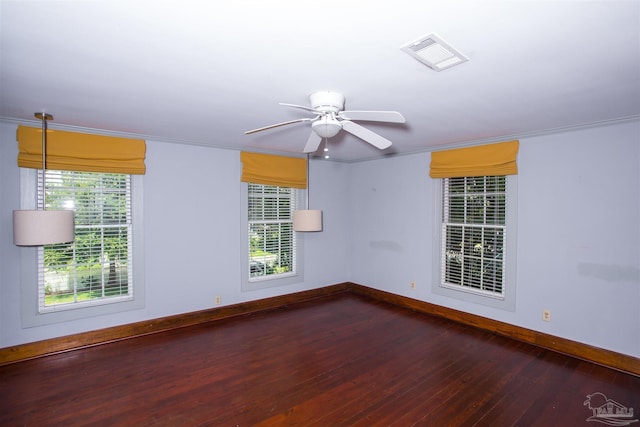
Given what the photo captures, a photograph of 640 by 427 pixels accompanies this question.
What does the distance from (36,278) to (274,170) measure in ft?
10.2

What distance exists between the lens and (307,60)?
193 centimetres

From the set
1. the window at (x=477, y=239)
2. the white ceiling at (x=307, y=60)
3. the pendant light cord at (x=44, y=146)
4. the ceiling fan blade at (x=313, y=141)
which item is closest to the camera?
the white ceiling at (x=307, y=60)

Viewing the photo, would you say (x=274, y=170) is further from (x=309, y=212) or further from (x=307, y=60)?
(x=307, y=60)

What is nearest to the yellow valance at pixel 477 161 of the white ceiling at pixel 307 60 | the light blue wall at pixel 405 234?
the light blue wall at pixel 405 234

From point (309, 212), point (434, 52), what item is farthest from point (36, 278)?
point (434, 52)

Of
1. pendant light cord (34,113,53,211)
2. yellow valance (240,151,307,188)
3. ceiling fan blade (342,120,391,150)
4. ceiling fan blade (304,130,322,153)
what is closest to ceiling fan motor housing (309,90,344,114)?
ceiling fan blade (342,120,391,150)

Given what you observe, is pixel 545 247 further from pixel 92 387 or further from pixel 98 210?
pixel 98 210

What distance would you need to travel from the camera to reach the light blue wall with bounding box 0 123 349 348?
325 centimetres

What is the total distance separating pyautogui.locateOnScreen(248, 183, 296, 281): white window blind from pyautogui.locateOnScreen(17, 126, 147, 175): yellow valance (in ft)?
5.32

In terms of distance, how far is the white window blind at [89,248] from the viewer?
11.4ft

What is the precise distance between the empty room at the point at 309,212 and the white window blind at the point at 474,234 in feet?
0.10

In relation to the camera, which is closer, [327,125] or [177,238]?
[327,125]

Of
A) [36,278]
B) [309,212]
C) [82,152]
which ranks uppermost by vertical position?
[82,152]

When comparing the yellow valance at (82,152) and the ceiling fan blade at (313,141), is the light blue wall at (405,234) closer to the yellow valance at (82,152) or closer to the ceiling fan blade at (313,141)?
the yellow valance at (82,152)
